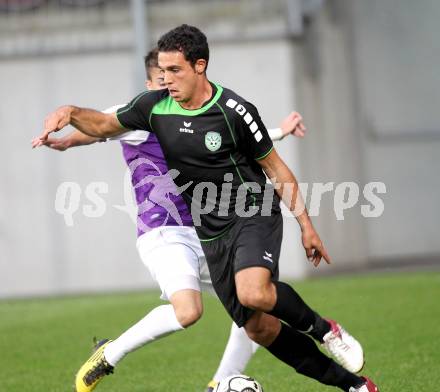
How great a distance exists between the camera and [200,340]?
870 cm

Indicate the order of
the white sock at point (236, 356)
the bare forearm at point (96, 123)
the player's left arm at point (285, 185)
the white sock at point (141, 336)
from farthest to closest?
the white sock at point (236, 356)
the white sock at point (141, 336)
the bare forearm at point (96, 123)
the player's left arm at point (285, 185)

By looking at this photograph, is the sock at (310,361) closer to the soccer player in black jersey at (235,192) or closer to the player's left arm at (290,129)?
the soccer player in black jersey at (235,192)

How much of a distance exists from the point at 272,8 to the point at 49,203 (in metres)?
4.39

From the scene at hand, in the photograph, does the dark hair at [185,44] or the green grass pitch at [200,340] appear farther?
the green grass pitch at [200,340]

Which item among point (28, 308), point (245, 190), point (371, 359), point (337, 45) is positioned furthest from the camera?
point (337, 45)

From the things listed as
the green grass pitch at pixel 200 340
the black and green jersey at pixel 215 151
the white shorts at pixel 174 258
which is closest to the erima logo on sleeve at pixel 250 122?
the black and green jersey at pixel 215 151

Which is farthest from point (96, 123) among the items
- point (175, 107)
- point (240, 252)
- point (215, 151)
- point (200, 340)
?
point (200, 340)

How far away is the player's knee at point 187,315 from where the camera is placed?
551 centimetres

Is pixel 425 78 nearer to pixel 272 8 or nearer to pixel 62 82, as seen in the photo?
pixel 272 8

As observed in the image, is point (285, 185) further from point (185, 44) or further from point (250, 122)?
point (185, 44)

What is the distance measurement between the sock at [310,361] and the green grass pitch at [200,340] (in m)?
0.73

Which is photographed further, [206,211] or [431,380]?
[431,380]

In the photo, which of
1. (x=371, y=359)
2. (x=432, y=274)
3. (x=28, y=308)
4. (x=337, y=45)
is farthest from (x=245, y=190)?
(x=337, y=45)

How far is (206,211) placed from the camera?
5469 millimetres
